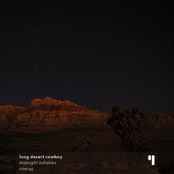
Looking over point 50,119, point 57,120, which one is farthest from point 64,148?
point 50,119

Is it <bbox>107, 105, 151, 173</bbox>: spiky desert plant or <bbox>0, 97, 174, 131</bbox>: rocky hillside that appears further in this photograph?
<bbox>0, 97, 174, 131</bbox>: rocky hillside

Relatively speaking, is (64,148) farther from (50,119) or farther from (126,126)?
(50,119)

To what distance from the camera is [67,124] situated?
95938 mm

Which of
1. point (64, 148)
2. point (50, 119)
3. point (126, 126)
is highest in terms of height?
point (50, 119)

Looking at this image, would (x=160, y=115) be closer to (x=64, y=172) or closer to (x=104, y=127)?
(x=104, y=127)

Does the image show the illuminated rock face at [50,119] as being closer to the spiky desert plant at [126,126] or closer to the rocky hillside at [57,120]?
the rocky hillside at [57,120]

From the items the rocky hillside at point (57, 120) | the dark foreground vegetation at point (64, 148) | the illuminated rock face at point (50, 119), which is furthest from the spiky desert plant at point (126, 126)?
the rocky hillside at point (57, 120)

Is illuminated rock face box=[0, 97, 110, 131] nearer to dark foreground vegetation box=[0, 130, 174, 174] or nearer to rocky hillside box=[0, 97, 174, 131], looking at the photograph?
rocky hillside box=[0, 97, 174, 131]

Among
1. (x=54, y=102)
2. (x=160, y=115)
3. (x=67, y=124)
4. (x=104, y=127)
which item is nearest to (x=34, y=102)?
(x=54, y=102)

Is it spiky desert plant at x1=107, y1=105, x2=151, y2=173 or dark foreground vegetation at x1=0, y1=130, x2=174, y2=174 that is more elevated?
spiky desert plant at x1=107, y1=105, x2=151, y2=173

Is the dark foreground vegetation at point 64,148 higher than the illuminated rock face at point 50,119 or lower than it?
lower

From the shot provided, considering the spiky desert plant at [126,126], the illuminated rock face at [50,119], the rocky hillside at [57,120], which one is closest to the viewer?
the spiky desert plant at [126,126]

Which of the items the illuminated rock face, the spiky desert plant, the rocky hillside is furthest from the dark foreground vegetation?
the illuminated rock face

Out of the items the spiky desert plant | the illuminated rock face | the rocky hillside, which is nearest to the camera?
the spiky desert plant
